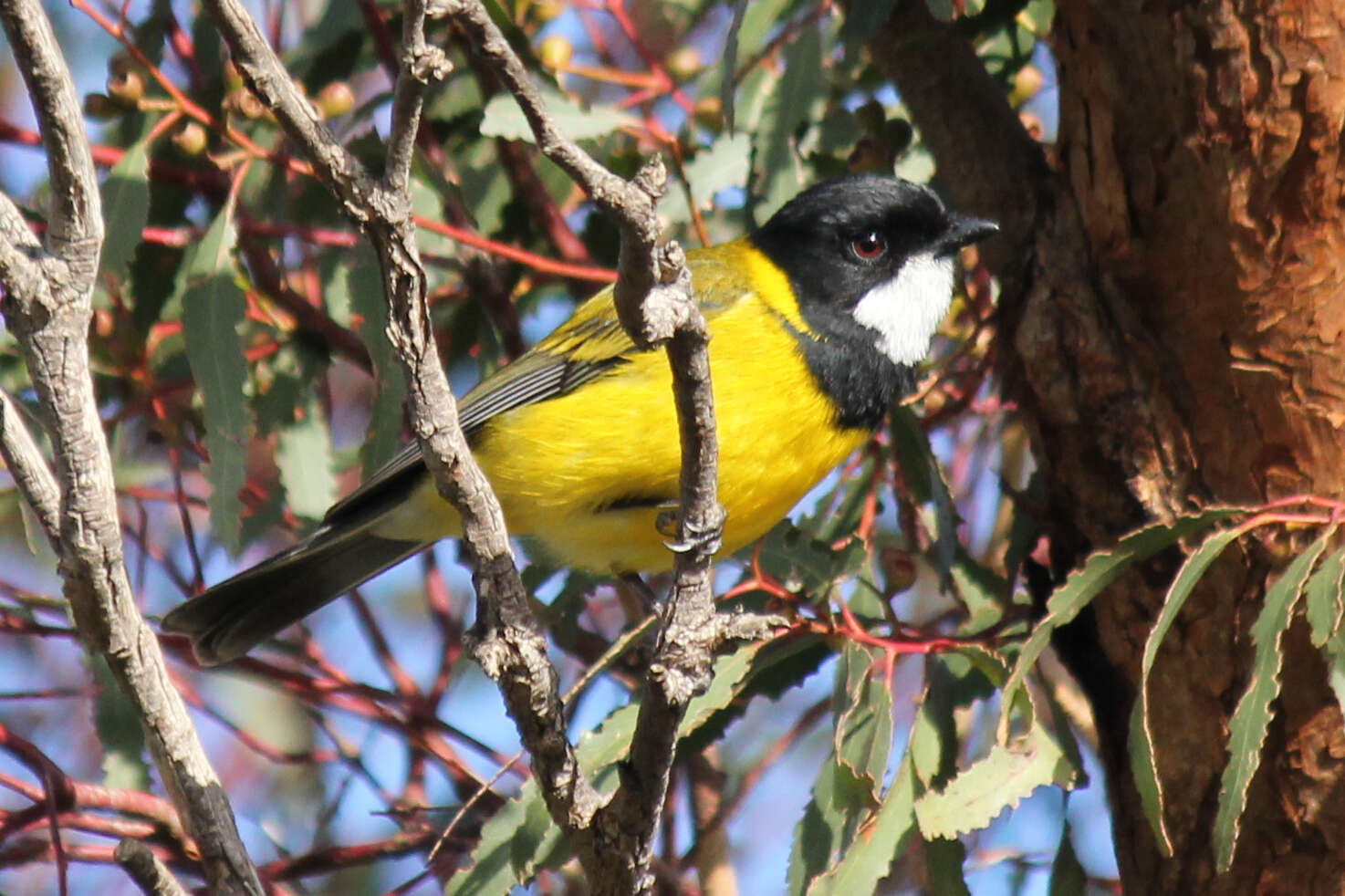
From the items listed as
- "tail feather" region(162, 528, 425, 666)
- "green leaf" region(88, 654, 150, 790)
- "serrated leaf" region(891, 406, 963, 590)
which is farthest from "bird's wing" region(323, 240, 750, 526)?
"green leaf" region(88, 654, 150, 790)

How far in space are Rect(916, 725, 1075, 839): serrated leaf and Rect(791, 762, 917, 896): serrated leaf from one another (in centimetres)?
8

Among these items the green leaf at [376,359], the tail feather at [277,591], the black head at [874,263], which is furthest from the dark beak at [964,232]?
the tail feather at [277,591]

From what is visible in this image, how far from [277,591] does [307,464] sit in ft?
1.09

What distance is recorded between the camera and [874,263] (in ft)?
12.6

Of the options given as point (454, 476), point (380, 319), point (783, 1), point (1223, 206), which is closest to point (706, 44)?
point (783, 1)

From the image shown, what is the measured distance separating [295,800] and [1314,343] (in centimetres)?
384

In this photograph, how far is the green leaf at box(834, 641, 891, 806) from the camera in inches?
127

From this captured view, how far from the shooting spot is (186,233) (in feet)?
12.9

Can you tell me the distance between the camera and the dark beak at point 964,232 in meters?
3.59

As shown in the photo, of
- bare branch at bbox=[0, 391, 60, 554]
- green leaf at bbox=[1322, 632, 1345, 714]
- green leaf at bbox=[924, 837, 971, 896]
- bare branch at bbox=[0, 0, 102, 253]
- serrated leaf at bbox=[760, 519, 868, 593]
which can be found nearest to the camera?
bare branch at bbox=[0, 0, 102, 253]

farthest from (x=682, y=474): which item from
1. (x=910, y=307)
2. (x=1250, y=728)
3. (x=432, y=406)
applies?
(x=910, y=307)

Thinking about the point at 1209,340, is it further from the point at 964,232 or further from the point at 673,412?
the point at 673,412

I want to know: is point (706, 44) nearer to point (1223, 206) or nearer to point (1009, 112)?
point (1009, 112)

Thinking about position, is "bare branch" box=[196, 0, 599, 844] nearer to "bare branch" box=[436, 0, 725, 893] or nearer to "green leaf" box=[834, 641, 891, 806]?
"bare branch" box=[436, 0, 725, 893]
